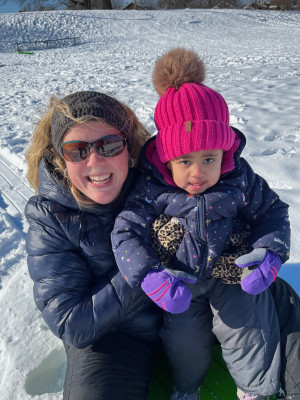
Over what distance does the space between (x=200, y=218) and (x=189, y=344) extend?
0.61 m

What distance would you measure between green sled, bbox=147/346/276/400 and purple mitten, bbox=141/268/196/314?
0.63 meters

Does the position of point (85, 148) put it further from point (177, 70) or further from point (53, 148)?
point (177, 70)

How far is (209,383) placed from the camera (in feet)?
6.23

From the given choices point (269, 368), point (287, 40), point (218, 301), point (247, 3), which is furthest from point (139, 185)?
point (247, 3)

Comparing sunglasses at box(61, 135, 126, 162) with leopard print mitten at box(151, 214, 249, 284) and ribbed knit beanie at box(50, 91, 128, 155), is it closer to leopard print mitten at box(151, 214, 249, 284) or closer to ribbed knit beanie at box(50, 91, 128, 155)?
ribbed knit beanie at box(50, 91, 128, 155)

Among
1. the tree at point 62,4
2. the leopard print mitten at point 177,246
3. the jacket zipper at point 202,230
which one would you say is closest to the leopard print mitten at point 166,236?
the leopard print mitten at point 177,246

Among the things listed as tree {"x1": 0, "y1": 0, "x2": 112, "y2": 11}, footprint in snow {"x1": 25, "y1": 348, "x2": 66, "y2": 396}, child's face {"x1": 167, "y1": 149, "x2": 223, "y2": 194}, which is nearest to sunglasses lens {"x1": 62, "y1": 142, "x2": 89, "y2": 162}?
child's face {"x1": 167, "y1": 149, "x2": 223, "y2": 194}

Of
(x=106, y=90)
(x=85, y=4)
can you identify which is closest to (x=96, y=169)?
(x=106, y=90)

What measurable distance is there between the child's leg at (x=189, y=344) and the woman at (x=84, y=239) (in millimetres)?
161

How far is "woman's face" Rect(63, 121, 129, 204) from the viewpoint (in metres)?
1.56

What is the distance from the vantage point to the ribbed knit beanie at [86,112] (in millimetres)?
1556

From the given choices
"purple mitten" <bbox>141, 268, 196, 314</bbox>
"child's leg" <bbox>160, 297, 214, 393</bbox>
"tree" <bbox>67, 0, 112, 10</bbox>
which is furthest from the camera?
"tree" <bbox>67, 0, 112, 10</bbox>

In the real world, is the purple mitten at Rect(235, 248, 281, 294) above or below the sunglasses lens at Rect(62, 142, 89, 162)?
below

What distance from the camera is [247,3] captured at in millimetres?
31766
